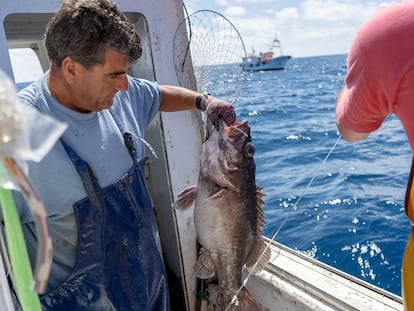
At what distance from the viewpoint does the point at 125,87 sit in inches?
81.4

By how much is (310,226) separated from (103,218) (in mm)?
4490

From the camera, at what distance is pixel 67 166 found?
2.00 meters

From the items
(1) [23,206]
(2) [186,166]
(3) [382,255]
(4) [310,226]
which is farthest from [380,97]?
(4) [310,226]

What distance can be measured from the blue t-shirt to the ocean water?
1486 millimetres

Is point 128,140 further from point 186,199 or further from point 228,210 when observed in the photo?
point 228,210

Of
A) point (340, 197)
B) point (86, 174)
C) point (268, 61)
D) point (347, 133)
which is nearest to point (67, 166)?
point (86, 174)

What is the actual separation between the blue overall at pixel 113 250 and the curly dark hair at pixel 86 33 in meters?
0.42

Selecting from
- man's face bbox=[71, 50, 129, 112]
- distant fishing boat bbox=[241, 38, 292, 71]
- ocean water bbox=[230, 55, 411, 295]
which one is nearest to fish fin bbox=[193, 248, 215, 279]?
ocean water bbox=[230, 55, 411, 295]

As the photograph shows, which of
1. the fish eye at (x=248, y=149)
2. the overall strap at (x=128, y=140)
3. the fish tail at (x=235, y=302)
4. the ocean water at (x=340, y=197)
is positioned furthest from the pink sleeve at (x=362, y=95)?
the ocean water at (x=340, y=197)

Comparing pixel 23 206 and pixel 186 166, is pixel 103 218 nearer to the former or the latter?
pixel 23 206

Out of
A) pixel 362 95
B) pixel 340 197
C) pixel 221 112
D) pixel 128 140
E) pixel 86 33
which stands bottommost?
pixel 340 197

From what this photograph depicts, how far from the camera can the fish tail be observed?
261 cm

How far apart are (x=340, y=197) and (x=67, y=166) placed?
5.82m

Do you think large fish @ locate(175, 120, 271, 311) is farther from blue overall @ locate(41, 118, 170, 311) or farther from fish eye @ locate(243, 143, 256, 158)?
blue overall @ locate(41, 118, 170, 311)
